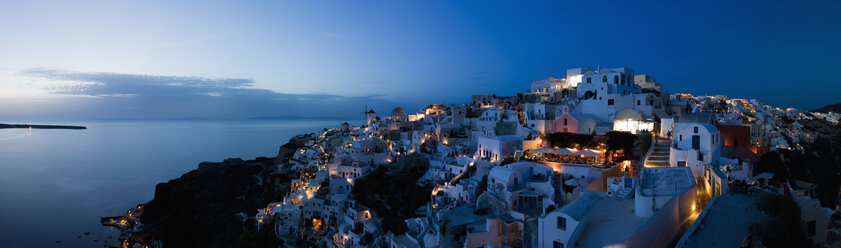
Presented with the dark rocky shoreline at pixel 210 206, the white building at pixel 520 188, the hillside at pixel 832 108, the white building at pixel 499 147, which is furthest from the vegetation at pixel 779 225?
the hillside at pixel 832 108

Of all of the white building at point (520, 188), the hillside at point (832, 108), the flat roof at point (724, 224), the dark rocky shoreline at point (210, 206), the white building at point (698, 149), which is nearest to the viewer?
the flat roof at point (724, 224)

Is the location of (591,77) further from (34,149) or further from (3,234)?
(34,149)

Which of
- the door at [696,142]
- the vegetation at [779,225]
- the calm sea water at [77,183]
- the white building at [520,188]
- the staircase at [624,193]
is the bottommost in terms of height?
the calm sea water at [77,183]

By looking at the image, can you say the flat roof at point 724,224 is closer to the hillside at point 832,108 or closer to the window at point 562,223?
the window at point 562,223

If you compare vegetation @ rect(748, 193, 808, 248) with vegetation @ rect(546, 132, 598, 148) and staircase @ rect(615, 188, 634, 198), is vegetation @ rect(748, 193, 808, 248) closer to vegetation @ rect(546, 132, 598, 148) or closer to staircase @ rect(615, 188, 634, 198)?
staircase @ rect(615, 188, 634, 198)

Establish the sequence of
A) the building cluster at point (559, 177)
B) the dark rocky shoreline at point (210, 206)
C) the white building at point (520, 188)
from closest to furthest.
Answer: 1. the building cluster at point (559, 177)
2. the white building at point (520, 188)
3. the dark rocky shoreline at point (210, 206)
